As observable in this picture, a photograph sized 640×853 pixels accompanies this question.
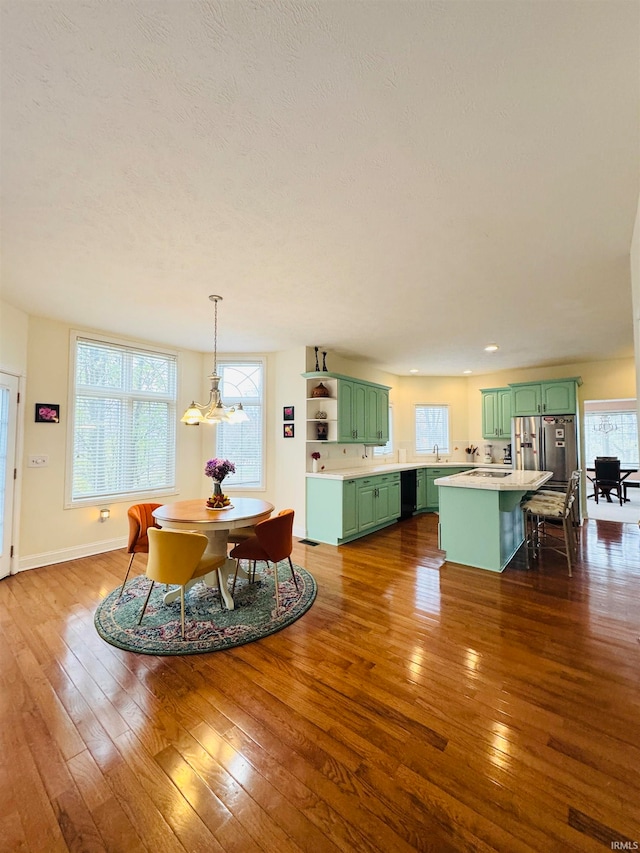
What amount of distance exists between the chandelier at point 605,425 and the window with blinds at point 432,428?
5.46 m

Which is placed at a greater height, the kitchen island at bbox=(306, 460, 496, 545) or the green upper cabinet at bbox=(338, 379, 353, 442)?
the green upper cabinet at bbox=(338, 379, 353, 442)

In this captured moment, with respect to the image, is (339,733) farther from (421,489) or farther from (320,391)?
(421,489)

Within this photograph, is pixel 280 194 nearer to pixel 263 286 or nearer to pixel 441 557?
pixel 263 286

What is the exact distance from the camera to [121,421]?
457 centimetres

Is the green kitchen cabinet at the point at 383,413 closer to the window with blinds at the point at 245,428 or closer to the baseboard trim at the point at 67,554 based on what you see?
the window with blinds at the point at 245,428

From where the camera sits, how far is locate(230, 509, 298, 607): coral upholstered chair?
2.85 meters

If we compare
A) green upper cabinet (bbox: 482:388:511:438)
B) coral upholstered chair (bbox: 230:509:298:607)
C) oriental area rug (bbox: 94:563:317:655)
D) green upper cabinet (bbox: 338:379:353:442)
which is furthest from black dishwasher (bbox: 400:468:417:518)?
coral upholstered chair (bbox: 230:509:298:607)

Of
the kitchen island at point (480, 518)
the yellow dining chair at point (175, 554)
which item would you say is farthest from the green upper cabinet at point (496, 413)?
the yellow dining chair at point (175, 554)

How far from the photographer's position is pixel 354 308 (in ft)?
11.9

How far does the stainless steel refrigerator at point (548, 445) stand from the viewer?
18.6 feet

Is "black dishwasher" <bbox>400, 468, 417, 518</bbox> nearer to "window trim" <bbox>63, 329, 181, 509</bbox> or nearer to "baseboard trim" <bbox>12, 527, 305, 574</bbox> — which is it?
"window trim" <bbox>63, 329, 181, 509</bbox>

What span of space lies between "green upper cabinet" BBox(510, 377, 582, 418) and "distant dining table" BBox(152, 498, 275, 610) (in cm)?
528

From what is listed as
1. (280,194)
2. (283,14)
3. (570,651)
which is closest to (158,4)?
(283,14)

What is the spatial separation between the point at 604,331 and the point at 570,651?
156 inches
